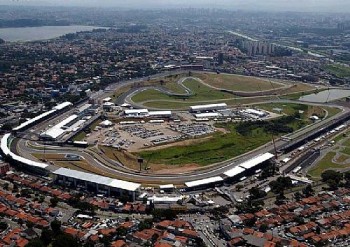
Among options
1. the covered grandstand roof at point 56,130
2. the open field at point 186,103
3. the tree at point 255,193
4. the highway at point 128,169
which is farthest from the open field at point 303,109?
the covered grandstand roof at point 56,130

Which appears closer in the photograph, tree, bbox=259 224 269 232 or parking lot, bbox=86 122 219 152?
tree, bbox=259 224 269 232

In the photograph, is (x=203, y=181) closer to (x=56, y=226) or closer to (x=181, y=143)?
(x=181, y=143)

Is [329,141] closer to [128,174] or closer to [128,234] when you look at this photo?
[128,174]

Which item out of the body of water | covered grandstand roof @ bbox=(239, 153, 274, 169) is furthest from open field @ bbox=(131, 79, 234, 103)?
covered grandstand roof @ bbox=(239, 153, 274, 169)

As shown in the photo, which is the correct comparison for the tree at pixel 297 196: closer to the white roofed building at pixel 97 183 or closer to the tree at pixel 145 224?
the tree at pixel 145 224

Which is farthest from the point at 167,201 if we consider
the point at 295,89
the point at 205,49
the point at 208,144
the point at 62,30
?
the point at 62,30

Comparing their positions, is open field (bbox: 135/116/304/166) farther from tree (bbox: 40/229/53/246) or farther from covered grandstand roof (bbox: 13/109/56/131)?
tree (bbox: 40/229/53/246)
